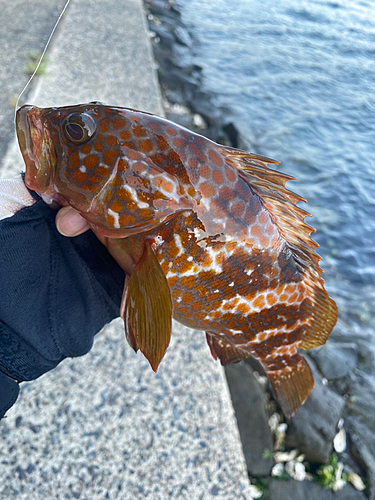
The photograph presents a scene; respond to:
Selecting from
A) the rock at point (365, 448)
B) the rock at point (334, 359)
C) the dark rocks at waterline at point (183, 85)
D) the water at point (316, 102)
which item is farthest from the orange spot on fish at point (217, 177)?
Answer: the dark rocks at waterline at point (183, 85)

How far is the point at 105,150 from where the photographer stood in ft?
5.15

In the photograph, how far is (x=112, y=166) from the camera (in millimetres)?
1571

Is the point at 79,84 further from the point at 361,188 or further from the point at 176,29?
the point at 176,29

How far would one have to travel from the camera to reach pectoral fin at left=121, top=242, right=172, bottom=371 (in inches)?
58.6

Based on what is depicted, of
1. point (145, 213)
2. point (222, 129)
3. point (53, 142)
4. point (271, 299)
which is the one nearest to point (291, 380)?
point (271, 299)

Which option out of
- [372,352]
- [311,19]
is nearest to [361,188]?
[372,352]

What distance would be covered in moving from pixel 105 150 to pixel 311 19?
714 inches

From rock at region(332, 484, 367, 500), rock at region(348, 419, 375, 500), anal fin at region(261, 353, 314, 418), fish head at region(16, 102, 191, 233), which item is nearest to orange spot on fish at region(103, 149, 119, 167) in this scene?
fish head at region(16, 102, 191, 233)

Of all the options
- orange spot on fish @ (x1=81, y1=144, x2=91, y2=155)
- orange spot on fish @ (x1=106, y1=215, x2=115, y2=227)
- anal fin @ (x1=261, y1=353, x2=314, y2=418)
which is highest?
orange spot on fish @ (x1=81, y1=144, x2=91, y2=155)

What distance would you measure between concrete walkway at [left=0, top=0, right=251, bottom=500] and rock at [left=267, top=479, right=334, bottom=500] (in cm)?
89

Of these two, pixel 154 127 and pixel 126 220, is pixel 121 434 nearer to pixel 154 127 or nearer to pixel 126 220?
pixel 126 220

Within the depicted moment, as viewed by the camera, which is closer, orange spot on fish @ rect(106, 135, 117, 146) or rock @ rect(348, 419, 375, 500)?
orange spot on fish @ rect(106, 135, 117, 146)

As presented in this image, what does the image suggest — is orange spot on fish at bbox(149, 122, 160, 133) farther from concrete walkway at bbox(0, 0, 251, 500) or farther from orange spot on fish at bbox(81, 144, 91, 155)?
concrete walkway at bbox(0, 0, 251, 500)

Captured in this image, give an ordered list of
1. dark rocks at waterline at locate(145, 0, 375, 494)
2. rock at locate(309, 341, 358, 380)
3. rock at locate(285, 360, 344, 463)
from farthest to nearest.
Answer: rock at locate(309, 341, 358, 380) → dark rocks at waterline at locate(145, 0, 375, 494) → rock at locate(285, 360, 344, 463)
